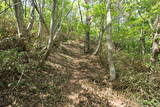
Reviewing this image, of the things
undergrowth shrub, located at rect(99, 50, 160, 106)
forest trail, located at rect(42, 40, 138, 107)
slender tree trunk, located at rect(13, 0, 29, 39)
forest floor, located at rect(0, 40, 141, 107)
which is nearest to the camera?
forest floor, located at rect(0, 40, 141, 107)

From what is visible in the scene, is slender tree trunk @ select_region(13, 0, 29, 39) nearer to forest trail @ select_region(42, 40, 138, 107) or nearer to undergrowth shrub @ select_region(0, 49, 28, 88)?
undergrowth shrub @ select_region(0, 49, 28, 88)

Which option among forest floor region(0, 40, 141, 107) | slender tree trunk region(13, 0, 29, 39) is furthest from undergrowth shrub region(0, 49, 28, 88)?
slender tree trunk region(13, 0, 29, 39)

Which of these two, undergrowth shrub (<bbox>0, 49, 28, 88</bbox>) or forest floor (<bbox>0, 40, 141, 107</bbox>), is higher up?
undergrowth shrub (<bbox>0, 49, 28, 88</bbox>)

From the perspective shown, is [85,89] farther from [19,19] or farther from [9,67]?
[19,19]

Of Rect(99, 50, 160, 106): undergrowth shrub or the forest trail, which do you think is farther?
Rect(99, 50, 160, 106): undergrowth shrub

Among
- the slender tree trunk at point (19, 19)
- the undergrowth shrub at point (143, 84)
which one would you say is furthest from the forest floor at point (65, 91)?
the slender tree trunk at point (19, 19)

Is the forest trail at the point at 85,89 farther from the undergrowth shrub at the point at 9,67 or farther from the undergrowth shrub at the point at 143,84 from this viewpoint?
the undergrowth shrub at the point at 9,67

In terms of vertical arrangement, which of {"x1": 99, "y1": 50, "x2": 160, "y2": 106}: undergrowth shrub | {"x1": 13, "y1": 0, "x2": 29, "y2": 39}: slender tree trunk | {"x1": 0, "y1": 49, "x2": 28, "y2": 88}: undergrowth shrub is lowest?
{"x1": 99, "y1": 50, "x2": 160, "y2": 106}: undergrowth shrub

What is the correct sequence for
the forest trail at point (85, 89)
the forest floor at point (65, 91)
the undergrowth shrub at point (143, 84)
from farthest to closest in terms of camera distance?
1. the undergrowth shrub at point (143, 84)
2. the forest trail at point (85, 89)
3. the forest floor at point (65, 91)

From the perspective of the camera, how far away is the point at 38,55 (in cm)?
538

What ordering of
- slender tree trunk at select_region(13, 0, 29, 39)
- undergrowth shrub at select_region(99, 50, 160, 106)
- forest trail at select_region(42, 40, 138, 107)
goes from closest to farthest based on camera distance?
forest trail at select_region(42, 40, 138, 107)
undergrowth shrub at select_region(99, 50, 160, 106)
slender tree trunk at select_region(13, 0, 29, 39)

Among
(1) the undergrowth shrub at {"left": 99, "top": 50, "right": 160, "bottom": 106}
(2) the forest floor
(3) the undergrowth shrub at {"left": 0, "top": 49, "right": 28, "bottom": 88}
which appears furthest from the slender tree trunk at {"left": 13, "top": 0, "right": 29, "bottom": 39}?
(1) the undergrowth shrub at {"left": 99, "top": 50, "right": 160, "bottom": 106}

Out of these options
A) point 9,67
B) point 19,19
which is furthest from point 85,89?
point 19,19

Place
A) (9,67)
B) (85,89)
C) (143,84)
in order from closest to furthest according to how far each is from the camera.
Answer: (9,67)
(85,89)
(143,84)
